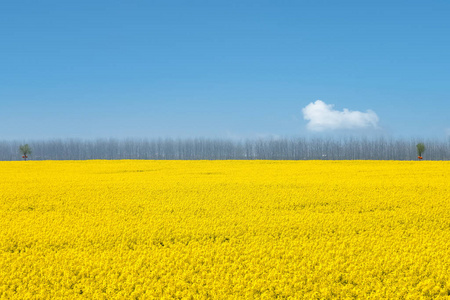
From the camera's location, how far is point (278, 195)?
41.5ft

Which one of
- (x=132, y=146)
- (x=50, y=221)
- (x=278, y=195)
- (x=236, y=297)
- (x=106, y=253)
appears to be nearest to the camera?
(x=236, y=297)

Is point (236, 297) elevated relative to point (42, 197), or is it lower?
lower

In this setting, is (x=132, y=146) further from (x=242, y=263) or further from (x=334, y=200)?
(x=242, y=263)

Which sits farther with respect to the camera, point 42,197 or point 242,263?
point 42,197

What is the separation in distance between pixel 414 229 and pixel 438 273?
278 cm

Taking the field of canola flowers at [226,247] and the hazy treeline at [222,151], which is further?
the hazy treeline at [222,151]

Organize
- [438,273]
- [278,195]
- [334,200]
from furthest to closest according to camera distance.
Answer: [278,195]
[334,200]
[438,273]

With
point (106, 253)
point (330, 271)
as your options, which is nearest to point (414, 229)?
point (330, 271)

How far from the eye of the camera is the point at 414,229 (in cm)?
852

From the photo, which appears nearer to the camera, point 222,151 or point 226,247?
point 226,247

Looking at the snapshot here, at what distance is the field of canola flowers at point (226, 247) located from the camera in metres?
5.50

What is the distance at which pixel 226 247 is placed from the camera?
277 inches

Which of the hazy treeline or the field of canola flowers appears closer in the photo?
the field of canola flowers

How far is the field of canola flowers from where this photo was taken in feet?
18.0
